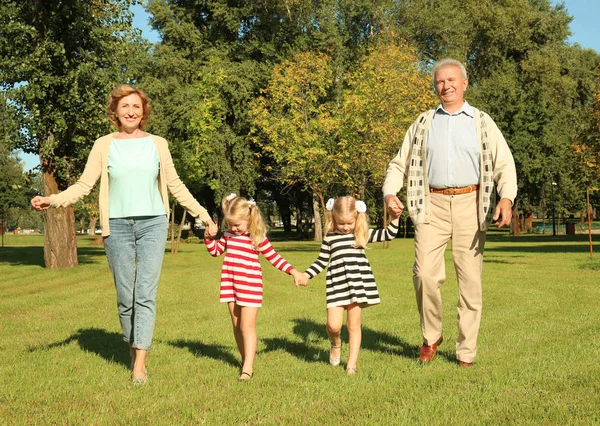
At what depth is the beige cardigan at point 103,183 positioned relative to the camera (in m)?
6.42

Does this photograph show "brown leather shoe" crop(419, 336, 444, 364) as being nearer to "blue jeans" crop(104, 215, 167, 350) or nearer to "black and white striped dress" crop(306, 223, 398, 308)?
"black and white striped dress" crop(306, 223, 398, 308)

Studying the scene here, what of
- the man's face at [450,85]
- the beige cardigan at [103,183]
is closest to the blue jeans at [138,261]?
the beige cardigan at [103,183]

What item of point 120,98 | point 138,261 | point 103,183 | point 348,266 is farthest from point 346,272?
point 120,98

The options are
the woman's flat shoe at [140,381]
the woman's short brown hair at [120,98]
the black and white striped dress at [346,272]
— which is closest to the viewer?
the woman's flat shoe at [140,381]

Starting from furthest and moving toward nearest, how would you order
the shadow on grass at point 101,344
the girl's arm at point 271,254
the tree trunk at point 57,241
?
the tree trunk at point 57,241
the shadow on grass at point 101,344
the girl's arm at point 271,254

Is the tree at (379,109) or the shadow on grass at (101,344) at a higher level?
the tree at (379,109)

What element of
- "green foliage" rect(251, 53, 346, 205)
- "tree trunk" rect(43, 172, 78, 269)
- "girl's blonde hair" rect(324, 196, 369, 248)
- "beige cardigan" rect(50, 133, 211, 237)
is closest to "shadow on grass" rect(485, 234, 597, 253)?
"green foliage" rect(251, 53, 346, 205)

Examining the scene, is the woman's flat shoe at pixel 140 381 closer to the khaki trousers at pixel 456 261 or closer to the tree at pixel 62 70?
the khaki trousers at pixel 456 261

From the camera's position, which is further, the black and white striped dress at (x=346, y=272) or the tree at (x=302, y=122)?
the tree at (x=302, y=122)

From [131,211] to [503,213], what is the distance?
3103 mm

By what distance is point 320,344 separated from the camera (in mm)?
8516

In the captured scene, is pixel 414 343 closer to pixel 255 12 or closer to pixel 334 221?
pixel 334 221

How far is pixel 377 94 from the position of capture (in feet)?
114

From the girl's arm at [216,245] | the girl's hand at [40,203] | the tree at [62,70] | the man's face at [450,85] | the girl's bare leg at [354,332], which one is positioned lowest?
the girl's bare leg at [354,332]
